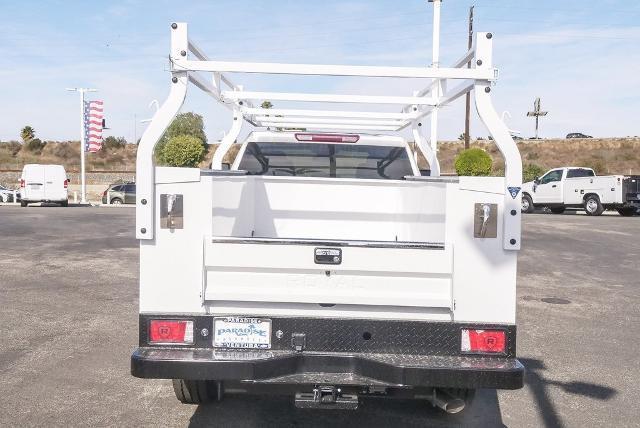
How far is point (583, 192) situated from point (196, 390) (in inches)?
1037

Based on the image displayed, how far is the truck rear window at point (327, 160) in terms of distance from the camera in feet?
22.6

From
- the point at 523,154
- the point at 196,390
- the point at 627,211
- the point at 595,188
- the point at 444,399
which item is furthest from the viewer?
the point at 523,154

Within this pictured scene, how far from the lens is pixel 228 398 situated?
5395mm

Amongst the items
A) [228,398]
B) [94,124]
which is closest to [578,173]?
[94,124]

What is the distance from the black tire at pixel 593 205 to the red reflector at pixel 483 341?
26.1 meters

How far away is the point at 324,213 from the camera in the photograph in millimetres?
5891

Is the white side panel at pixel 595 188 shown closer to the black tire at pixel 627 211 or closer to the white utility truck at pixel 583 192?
the white utility truck at pixel 583 192

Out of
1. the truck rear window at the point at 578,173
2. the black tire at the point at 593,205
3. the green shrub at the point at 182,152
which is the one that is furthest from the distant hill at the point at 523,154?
the black tire at the point at 593,205

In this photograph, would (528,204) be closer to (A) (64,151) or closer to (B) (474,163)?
(B) (474,163)

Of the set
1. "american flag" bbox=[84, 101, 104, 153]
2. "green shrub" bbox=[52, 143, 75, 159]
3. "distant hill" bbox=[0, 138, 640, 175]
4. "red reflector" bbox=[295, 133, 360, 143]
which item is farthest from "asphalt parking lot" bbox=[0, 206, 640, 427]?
"green shrub" bbox=[52, 143, 75, 159]

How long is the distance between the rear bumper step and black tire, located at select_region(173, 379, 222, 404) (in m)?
0.96

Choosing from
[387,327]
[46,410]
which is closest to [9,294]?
[46,410]

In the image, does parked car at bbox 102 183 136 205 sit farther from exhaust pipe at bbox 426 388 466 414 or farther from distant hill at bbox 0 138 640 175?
exhaust pipe at bbox 426 388 466 414

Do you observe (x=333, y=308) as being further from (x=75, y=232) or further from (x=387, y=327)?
(x=75, y=232)
